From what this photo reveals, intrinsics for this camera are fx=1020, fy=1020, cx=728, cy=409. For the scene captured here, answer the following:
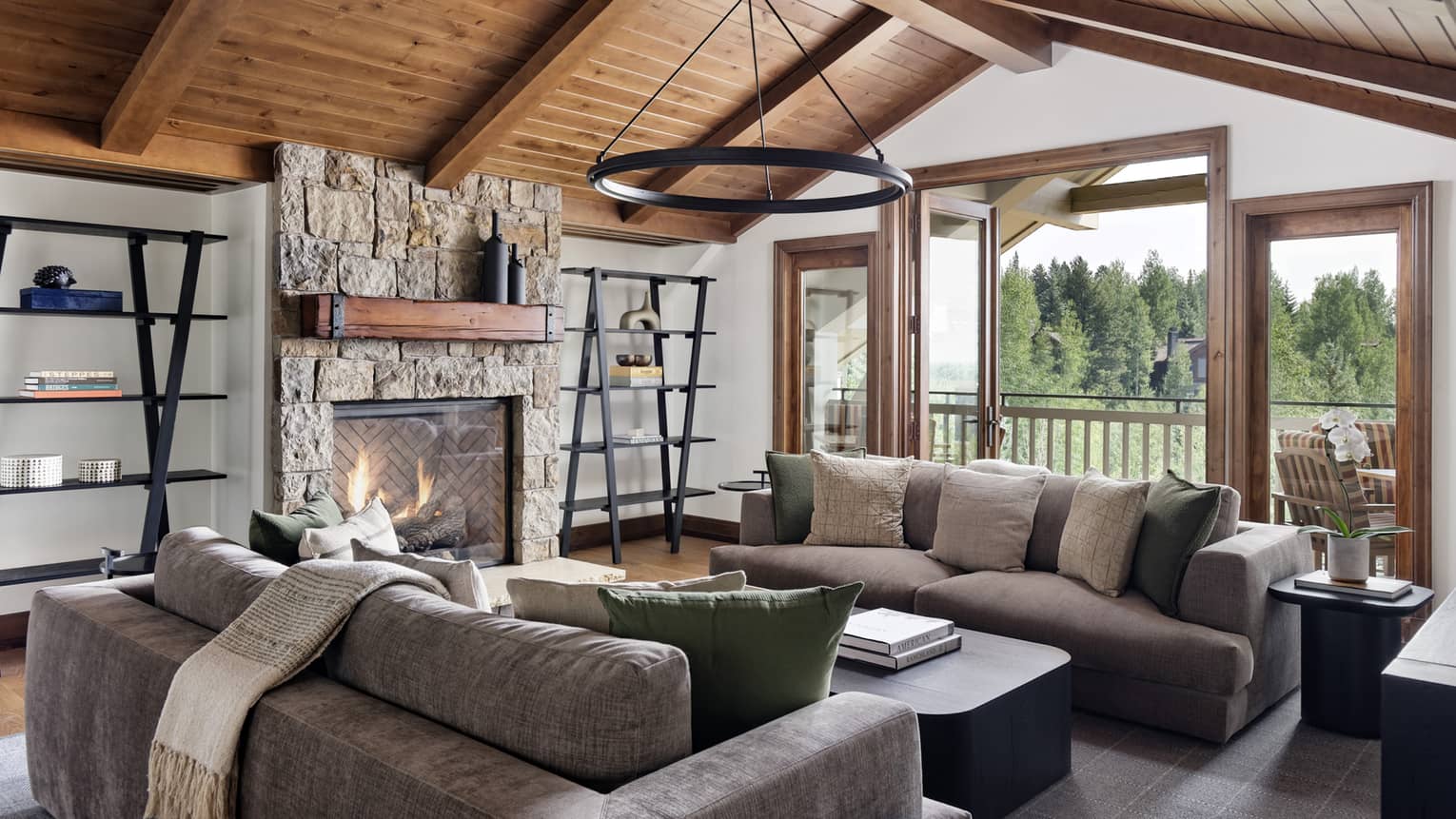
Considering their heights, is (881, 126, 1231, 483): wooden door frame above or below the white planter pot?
above

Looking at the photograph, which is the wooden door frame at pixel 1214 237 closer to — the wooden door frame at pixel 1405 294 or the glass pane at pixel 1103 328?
the wooden door frame at pixel 1405 294

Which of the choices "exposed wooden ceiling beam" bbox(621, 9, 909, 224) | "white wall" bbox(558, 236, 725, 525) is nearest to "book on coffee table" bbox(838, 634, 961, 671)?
"exposed wooden ceiling beam" bbox(621, 9, 909, 224)

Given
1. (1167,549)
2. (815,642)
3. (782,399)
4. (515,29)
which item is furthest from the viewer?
(782,399)

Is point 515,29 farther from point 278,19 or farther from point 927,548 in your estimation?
point 927,548

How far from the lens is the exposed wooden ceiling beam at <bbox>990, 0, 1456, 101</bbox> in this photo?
309cm

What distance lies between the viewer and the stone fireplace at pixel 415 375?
15.7ft

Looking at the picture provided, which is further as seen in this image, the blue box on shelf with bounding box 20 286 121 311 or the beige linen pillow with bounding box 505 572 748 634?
the blue box on shelf with bounding box 20 286 121 311

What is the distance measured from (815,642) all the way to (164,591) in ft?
5.51

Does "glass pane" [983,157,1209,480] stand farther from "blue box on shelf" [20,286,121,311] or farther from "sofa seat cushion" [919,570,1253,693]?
"blue box on shelf" [20,286,121,311]

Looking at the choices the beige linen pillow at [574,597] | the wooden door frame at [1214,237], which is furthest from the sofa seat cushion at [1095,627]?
the beige linen pillow at [574,597]

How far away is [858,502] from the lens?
4.67 meters

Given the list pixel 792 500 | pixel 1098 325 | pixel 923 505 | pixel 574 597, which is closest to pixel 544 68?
pixel 792 500

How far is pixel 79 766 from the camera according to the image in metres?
2.44

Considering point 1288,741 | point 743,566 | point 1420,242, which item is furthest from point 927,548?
point 1420,242
